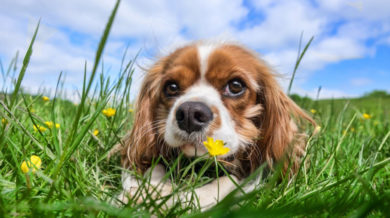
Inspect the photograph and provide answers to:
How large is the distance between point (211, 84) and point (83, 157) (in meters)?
0.81

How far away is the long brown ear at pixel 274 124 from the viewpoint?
196 cm

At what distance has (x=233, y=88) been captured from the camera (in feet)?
6.16

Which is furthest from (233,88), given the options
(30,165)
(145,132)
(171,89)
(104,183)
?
(30,165)

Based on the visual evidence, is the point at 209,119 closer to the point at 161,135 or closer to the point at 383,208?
the point at 161,135

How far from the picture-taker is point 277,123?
203 cm

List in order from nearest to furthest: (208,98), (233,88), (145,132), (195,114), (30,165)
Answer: (30,165) → (195,114) → (208,98) → (233,88) → (145,132)

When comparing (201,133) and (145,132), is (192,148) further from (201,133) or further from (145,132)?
(145,132)

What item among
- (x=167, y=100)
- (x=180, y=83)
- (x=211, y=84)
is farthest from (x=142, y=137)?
(x=211, y=84)

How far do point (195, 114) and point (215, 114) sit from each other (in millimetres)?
108

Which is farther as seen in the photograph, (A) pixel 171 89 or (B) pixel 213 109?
(A) pixel 171 89

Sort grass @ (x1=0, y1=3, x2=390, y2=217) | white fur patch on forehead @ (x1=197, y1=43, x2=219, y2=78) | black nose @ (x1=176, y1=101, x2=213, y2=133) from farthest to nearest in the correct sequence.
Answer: white fur patch on forehead @ (x1=197, y1=43, x2=219, y2=78) → black nose @ (x1=176, y1=101, x2=213, y2=133) → grass @ (x1=0, y1=3, x2=390, y2=217)

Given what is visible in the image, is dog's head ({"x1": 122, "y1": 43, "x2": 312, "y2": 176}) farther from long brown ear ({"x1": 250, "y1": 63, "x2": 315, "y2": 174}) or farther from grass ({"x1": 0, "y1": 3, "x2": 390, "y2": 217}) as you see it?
grass ({"x1": 0, "y1": 3, "x2": 390, "y2": 217})

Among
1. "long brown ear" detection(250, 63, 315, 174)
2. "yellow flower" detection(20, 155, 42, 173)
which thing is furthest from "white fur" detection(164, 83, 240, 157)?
"yellow flower" detection(20, 155, 42, 173)

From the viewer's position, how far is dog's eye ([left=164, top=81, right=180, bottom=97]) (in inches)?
76.6
